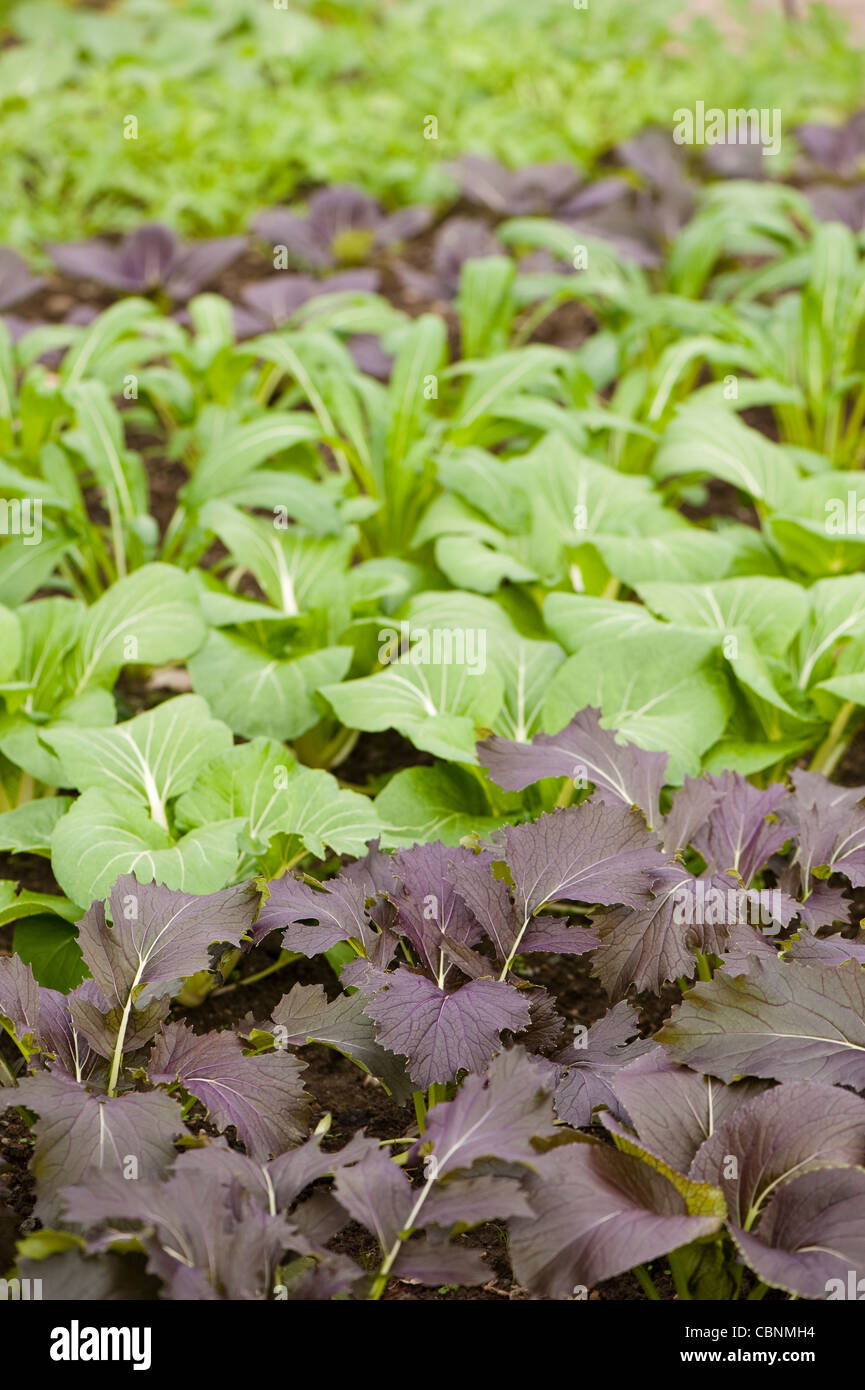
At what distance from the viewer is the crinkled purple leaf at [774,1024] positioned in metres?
1.60

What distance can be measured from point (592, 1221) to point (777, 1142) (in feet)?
0.83

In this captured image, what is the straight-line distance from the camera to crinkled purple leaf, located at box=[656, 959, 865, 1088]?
160cm

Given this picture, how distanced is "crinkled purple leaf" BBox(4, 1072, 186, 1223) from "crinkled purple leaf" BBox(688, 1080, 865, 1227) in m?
0.63

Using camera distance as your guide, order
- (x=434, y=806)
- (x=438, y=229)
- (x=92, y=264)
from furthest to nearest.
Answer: (x=438, y=229) < (x=92, y=264) < (x=434, y=806)

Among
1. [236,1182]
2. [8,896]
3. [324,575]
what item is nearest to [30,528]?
[324,575]

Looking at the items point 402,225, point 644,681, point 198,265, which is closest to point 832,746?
point 644,681

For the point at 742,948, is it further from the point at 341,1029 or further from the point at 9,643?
the point at 9,643

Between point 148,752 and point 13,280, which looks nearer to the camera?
point 148,752

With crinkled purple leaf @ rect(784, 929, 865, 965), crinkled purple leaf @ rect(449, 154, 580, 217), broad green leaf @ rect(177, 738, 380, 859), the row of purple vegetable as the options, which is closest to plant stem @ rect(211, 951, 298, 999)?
broad green leaf @ rect(177, 738, 380, 859)

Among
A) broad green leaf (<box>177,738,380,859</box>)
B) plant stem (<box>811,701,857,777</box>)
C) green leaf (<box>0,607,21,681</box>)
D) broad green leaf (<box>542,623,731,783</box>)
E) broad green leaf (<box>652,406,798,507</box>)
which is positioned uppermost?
broad green leaf (<box>652,406,798,507</box>)

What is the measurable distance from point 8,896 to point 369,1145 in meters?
0.88

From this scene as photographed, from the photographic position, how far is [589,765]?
2.05 metres

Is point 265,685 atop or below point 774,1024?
atop

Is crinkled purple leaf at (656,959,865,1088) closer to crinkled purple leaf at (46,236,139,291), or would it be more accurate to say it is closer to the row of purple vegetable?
the row of purple vegetable
